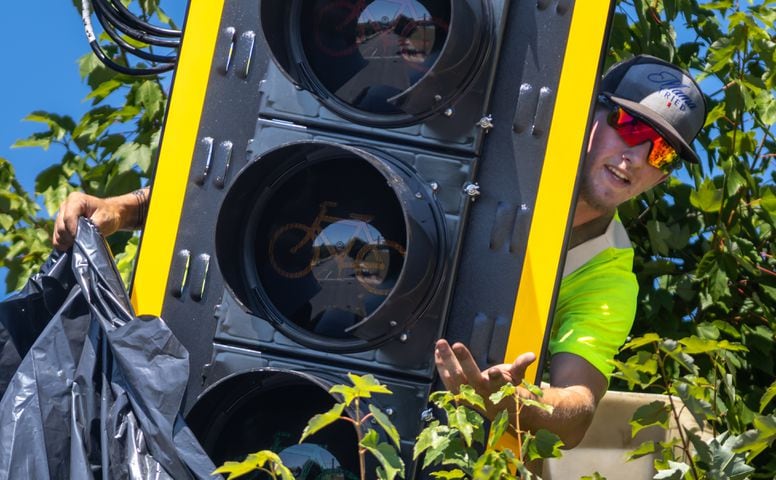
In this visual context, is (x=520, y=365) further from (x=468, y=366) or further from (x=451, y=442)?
(x=451, y=442)

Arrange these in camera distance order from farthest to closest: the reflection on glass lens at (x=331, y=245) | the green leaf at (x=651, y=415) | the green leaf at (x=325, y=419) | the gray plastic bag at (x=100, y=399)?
the reflection on glass lens at (x=331, y=245) < the gray plastic bag at (x=100, y=399) < the green leaf at (x=651, y=415) < the green leaf at (x=325, y=419)

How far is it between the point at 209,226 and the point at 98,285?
0.25 metres

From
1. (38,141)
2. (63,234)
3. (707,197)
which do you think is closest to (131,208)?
(63,234)

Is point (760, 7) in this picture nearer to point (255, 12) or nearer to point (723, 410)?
point (723, 410)

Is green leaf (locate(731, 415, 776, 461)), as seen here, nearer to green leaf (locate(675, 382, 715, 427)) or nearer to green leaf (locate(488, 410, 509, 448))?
green leaf (locate(675, 382, 715, 427))

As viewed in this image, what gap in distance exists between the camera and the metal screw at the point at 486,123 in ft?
8.19

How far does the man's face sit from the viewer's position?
2.86 m

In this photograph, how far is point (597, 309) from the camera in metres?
2.92

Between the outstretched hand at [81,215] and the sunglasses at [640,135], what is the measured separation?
1108 mm

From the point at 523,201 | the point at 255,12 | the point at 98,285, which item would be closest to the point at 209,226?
the point at 98,285

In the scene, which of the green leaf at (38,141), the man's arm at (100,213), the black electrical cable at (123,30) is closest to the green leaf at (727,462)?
the man's arm at (100,213)

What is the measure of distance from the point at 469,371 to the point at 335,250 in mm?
362

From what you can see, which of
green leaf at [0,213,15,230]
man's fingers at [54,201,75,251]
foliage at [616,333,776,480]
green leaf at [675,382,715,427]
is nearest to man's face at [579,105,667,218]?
foliage at [616,333,776,480]

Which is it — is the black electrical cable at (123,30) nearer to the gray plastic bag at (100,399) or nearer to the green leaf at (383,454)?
the gray plastic bag at (100,399)
